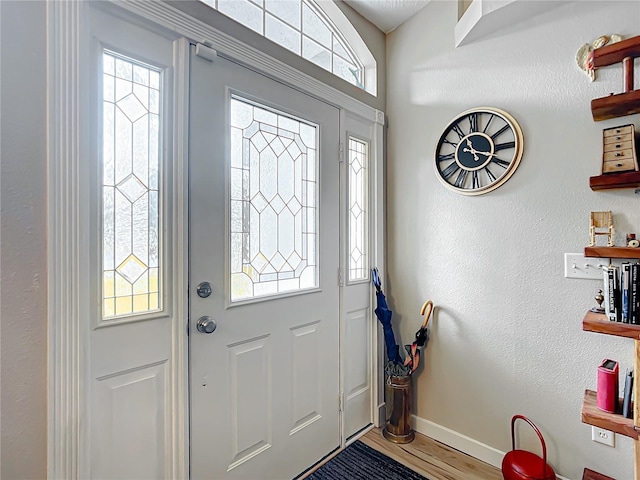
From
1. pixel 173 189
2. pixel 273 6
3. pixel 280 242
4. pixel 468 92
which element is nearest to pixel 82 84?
pixel 173 189

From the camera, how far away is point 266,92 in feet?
5.19

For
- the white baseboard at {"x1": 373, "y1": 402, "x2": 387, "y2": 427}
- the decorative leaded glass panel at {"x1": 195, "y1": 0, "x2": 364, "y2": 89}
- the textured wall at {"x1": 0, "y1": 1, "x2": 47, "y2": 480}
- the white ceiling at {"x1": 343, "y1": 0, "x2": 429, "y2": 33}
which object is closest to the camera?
the textured wall at {"x1": 0, "y1": 1, "x2": 47, "y2": 480}

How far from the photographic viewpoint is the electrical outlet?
1482 mm

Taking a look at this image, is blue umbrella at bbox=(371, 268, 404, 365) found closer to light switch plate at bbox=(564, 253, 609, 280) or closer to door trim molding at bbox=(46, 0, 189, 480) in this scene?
light switch plate at bbox=(564, 253, 609, 280)

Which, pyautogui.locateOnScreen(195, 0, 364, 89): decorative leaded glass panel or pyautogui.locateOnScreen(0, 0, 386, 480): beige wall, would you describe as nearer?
pyautogui.locateOnScreen(0, 0, 386, 480): beige wall

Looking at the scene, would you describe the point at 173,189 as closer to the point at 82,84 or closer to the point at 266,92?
the point at 82,84

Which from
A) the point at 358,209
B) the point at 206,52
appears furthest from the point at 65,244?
the point at 358,209

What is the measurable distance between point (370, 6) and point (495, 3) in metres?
0.71

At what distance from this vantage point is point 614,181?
138cm

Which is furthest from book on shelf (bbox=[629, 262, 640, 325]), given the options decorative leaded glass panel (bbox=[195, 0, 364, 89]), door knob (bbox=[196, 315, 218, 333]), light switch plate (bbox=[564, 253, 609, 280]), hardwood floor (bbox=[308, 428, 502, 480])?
decorative leaded glass panel (bbox=[195, 0, 364, 89])

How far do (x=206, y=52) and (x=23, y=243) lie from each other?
3.03 feet

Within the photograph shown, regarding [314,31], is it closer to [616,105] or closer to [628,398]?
[616,105]

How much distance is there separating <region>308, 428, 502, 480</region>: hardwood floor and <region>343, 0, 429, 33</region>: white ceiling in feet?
8.51


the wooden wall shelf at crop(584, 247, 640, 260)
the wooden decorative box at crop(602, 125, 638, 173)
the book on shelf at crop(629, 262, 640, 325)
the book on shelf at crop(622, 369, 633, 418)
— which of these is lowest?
the book on shelf at crop(622, 369, 633, 418)
